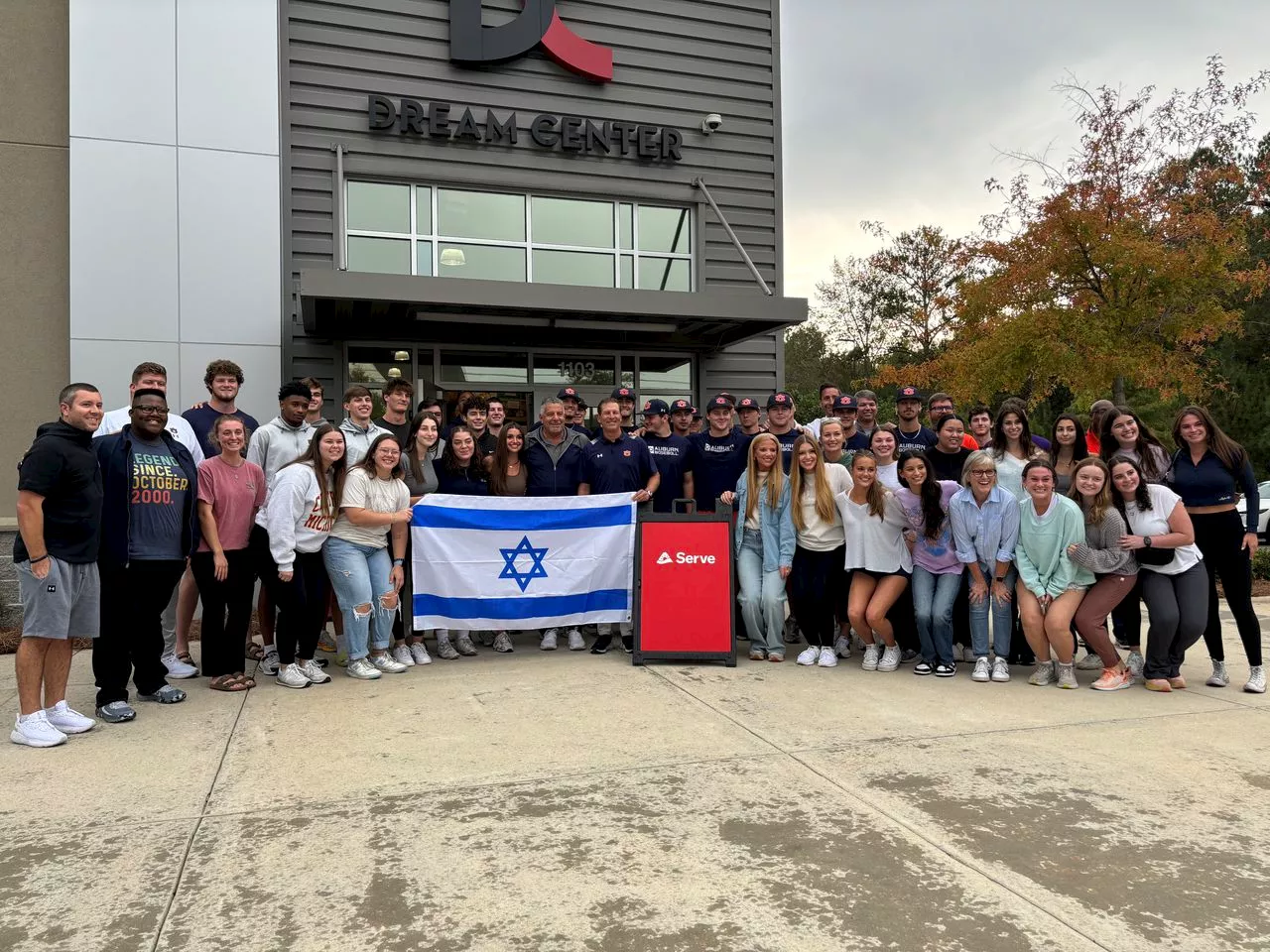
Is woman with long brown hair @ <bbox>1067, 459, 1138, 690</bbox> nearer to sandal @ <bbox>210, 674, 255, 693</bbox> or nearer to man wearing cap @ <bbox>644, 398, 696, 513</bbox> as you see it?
man wearing cap @ <bbox>644, 398, 696, 513</bbox>

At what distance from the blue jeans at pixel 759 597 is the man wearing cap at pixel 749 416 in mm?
1005

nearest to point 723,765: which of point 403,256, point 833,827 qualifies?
point 833,827

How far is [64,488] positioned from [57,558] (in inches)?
14.4

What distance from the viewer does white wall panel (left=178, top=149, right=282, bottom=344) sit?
9.63 metres

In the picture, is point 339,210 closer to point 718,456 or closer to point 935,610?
point 718,456

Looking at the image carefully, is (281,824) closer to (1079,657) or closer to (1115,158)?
(1079,657)

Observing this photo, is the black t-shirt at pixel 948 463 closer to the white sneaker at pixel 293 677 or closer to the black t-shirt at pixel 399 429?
the black t-shirt at pixel 399 429

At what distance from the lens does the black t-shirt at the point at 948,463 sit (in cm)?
668

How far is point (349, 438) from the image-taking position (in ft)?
21.3

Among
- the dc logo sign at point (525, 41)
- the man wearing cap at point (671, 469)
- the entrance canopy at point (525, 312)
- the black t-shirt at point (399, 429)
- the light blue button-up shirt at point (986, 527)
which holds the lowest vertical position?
the light blue button-up shirt at point (986, 527)

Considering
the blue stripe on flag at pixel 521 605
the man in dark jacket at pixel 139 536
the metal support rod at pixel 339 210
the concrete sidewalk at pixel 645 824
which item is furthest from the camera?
the metal support rod at pixel 339 210

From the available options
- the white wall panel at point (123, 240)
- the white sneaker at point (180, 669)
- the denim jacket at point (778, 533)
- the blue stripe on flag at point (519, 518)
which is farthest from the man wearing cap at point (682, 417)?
the white wall panel at point (123, 240)

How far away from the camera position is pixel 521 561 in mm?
6852

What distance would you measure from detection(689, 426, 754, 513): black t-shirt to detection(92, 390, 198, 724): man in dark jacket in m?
3.83
